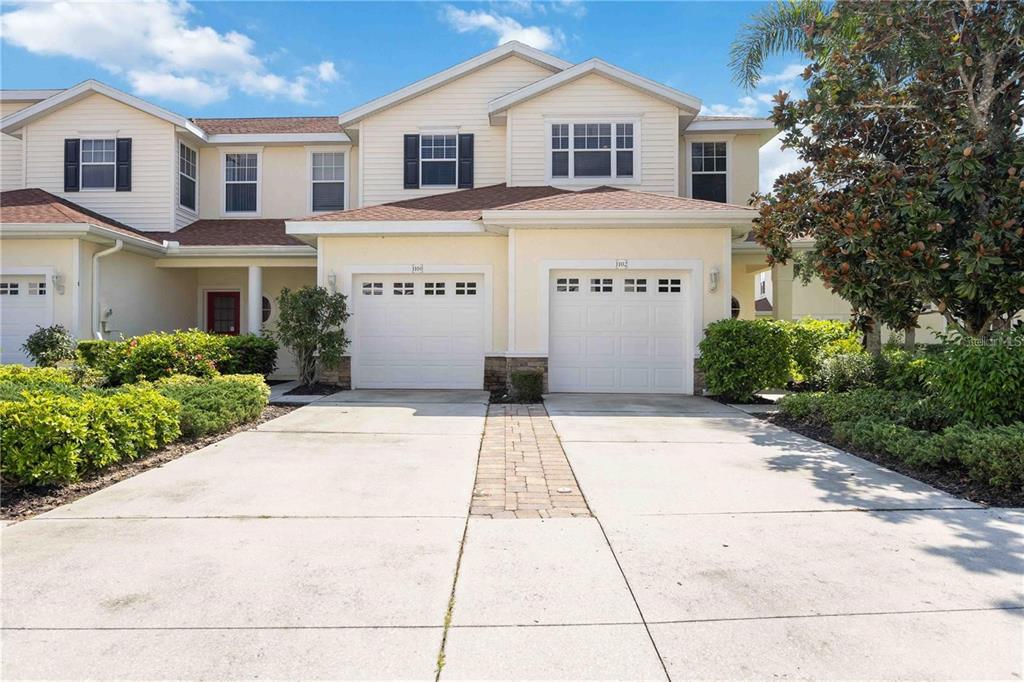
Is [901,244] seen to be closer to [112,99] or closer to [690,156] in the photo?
[690,156]

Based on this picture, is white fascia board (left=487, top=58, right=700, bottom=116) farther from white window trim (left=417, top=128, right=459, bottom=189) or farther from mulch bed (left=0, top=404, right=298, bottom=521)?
mulch bed (left=0, top=404, right=298, bottom=521)

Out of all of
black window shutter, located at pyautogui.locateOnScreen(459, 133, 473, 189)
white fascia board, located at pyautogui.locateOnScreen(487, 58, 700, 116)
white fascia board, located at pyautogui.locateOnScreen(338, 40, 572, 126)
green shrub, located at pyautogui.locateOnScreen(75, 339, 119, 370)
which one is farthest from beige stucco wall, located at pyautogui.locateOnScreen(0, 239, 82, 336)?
white fascia board, located at pyautogui.locateOnScreen(487, 58, 700, 116)

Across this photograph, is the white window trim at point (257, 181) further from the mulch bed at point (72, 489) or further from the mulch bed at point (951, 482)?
the mulch bed at point (951, 482)

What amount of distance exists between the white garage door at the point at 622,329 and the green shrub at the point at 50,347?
387 inches

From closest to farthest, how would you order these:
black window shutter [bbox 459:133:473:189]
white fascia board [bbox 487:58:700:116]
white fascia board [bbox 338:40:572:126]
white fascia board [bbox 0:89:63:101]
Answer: white fascia board [bbox 487:58:700:116]
white fascia board [bbox 338:40:572:126]
black window shutter [bbox 459:133:473:189]
white fascia board [bbox 0:89:63:101]

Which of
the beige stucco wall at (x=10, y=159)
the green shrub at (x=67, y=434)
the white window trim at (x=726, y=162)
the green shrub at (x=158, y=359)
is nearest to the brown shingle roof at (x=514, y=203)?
the white window trim at (x=726, y=162)

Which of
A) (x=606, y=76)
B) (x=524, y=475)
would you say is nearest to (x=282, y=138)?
(x=606, y=76)

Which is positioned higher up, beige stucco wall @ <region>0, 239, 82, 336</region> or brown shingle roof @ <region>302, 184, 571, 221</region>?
brown shingle roof @ <region>302, 184, 571, 221</region>

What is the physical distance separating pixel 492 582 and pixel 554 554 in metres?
0.53

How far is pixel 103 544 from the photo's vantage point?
3613 mm

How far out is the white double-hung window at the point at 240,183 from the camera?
15203 millimetres

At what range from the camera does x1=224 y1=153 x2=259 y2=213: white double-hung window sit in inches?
599

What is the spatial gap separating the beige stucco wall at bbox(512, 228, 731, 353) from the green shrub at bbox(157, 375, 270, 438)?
188 inches

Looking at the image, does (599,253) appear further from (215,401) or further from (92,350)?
(92,350)
